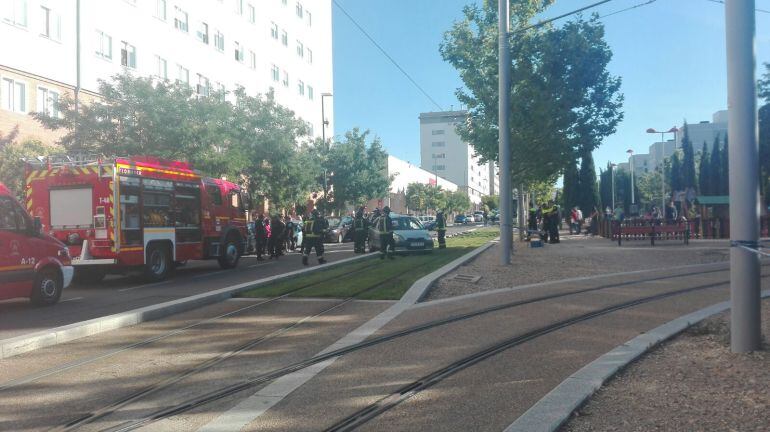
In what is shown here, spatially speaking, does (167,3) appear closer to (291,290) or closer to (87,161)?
(87,161)

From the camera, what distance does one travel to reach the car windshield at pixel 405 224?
22391mm

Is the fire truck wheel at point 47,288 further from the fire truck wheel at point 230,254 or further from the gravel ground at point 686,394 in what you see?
the gravel ground at point 686,394

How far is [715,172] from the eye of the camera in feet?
220

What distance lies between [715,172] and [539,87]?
5571 cm

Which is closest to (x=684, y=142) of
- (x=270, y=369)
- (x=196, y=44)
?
(x=196, y=44)

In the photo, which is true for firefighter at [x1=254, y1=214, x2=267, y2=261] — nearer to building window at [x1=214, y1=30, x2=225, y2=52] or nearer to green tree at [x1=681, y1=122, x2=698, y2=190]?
building window at [x1=214, y1=30, x2=225, y2=52]

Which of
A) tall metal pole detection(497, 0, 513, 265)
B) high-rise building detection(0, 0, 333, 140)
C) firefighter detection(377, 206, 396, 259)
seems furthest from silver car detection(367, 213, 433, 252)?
high-rise building detection(0, 0, 333, 140)

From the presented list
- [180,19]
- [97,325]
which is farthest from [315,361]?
[180,19]

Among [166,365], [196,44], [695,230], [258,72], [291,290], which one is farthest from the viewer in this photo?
[258,72]

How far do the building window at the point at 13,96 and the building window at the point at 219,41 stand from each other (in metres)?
16.9

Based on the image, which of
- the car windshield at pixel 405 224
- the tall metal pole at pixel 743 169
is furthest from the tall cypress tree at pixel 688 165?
the tall metal pole at pixel 743 169

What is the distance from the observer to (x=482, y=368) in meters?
5.93

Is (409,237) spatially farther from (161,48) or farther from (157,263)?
(161,48)

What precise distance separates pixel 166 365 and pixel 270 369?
1182 mm
